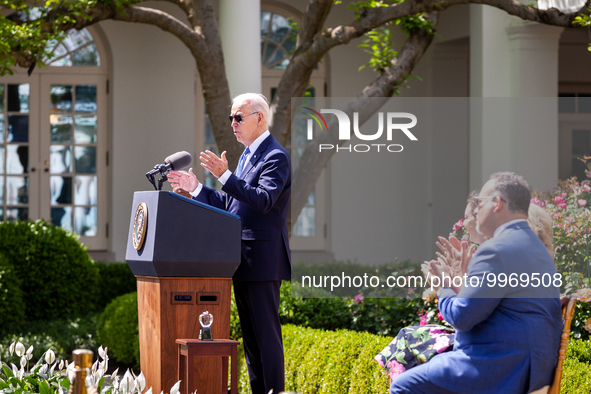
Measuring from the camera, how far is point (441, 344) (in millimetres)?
2846

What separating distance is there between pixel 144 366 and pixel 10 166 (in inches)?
273

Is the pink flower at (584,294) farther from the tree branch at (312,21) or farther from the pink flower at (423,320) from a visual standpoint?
the tree branch at (312,21)

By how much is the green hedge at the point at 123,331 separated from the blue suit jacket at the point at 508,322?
4.66 metres

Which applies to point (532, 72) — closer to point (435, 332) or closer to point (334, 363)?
point (334, 363)

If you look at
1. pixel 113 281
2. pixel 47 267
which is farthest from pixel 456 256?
pixel 113 281

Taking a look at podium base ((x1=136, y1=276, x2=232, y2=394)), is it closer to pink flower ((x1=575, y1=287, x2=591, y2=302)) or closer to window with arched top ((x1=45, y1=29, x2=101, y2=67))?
pink flower ((x1=575, y1=287, x2=591, y2=302))

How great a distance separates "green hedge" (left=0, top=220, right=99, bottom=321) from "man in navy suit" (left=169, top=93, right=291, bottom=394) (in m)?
4.74

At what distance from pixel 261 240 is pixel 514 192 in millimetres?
1313

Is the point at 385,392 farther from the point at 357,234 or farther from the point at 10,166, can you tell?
the point at 10,166

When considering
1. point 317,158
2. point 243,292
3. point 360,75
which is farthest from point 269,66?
point 243,292

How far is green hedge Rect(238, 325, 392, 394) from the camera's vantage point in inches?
170

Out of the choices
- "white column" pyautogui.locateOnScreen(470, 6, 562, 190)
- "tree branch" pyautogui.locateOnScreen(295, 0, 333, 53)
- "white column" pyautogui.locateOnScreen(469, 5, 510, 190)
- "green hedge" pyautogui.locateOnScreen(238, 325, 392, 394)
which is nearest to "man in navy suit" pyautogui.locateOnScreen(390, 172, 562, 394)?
"green hedge" pyautogui.locateOnScreen(238, 325, 392, 394)

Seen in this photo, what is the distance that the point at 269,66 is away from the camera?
32.6ft

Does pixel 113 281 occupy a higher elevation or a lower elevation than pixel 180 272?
lower
